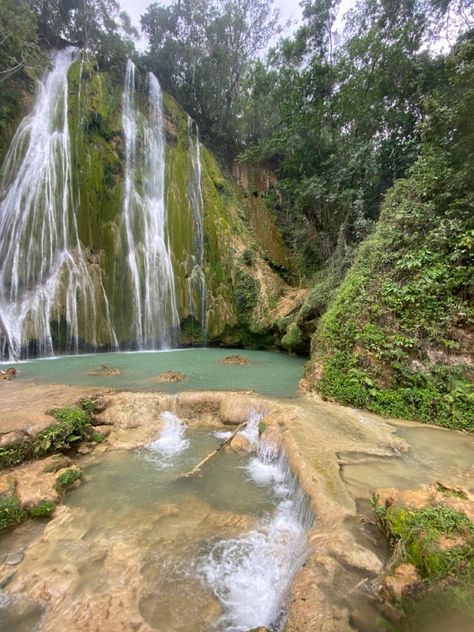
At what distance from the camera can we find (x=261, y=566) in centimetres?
293

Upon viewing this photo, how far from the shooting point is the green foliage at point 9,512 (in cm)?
342

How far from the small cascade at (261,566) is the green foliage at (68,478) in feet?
7.06

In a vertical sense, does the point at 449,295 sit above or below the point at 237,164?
below

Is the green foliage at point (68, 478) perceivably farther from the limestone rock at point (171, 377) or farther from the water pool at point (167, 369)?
the limestone rock at point (171, 377)

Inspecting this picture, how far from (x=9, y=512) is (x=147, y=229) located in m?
13.6

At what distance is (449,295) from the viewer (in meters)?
6.08

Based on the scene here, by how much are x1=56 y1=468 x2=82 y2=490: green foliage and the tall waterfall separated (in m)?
9.45

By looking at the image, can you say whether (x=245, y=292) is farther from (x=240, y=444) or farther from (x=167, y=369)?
(x=240, y=444)

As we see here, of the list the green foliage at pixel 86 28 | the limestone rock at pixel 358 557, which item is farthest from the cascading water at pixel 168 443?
the green foliage at pixel 86 28

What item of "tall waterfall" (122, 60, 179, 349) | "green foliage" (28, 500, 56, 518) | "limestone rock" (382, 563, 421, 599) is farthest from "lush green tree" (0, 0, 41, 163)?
"limestone rock" (382, 563, 421, 599)

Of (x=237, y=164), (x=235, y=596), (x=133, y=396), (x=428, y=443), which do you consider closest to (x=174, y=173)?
(x=237, y=164)

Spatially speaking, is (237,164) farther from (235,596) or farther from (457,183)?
(235,596)

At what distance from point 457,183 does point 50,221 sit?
14036 millimetres

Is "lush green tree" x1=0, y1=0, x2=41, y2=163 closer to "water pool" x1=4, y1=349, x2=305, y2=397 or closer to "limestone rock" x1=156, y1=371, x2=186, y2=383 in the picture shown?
"water pool" x1=4, y1=349, x2=305, y2=397
